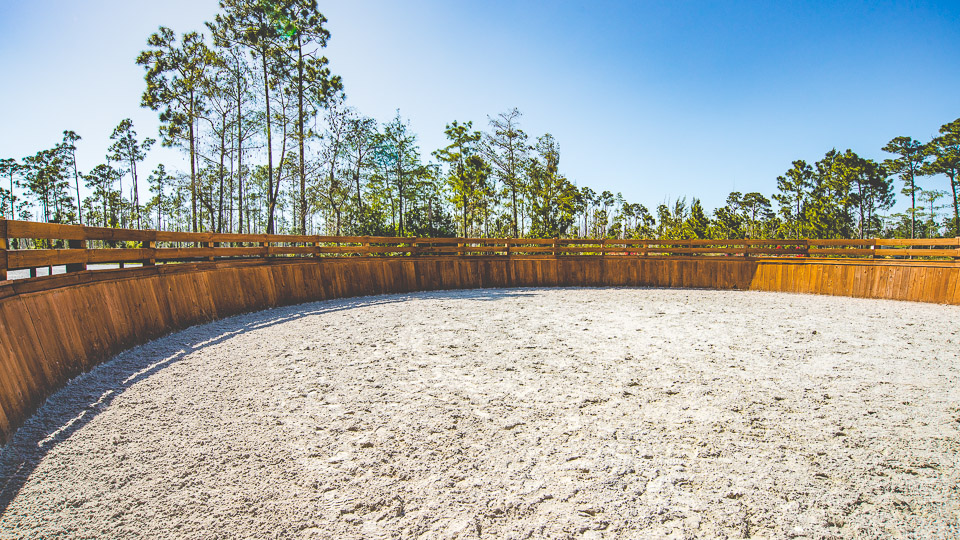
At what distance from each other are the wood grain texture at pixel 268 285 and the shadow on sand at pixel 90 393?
10cm

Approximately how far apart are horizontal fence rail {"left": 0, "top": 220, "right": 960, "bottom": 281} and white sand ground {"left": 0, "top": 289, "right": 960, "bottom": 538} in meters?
1.15

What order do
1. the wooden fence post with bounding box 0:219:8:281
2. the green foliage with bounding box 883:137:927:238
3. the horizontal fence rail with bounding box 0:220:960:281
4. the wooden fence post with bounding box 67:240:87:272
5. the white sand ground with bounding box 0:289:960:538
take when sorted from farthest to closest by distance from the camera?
1. the green foliage with bounding box 883:137:927:238
2. the wooden fence post with bounding box 67:240:87:272
3. the horizontal fence rail with bounding box 0:220:960:281
4. the wooden fence post with bounding box 0:219:8:281
5. the white sand ground with bounding box 0:289:960:538

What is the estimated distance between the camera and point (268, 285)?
8508 mm

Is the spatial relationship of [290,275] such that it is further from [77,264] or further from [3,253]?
[3,253]

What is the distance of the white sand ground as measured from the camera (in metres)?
2.06

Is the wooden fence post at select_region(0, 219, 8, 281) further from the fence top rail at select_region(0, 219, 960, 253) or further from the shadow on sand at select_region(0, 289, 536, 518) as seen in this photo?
the shadow on sand at select_region(0, 289, 536, 518)

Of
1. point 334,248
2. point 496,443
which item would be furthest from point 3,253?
point 334,248

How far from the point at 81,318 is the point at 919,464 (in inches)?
260

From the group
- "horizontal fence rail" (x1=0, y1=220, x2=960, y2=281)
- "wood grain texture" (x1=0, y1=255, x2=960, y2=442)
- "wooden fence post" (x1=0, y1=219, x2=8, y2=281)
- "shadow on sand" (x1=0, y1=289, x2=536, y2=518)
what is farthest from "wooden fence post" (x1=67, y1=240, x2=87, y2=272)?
"wooden fence post" (x1=0, y1=219, x2=8, y2=281)

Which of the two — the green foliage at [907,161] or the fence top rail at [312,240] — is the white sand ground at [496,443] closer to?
the fence top rail at [312,240]

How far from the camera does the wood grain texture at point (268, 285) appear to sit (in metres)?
3.31

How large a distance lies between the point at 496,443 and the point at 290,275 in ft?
25.0

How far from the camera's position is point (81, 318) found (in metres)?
4.12

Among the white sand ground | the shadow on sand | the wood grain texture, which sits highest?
the wood grain texture
